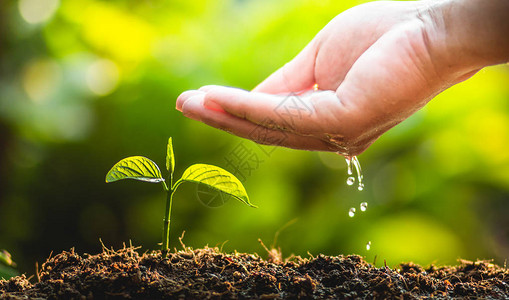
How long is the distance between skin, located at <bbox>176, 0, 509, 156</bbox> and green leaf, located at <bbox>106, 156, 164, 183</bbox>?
178 mm

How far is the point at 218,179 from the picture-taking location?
773 millimetres

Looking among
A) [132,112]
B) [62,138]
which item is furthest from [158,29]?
[62,138]

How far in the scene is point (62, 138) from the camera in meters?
1.93

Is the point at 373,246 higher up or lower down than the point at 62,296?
higher up

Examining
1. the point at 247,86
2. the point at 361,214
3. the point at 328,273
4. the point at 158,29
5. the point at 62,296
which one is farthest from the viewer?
the point at 158,29

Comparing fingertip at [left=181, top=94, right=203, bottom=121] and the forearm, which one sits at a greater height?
the forearm

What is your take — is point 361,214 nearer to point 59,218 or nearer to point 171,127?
point 171,127

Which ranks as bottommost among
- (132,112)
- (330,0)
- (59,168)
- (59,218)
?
(59,218)

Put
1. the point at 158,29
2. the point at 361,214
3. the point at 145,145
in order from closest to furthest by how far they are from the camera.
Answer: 1. the point at 361,214
2. the point at 145,145
3. the point at 158,29

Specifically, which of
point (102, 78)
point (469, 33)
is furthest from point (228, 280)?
point (102, 78)

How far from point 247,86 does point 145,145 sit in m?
0.62

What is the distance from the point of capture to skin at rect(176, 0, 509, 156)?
77cm

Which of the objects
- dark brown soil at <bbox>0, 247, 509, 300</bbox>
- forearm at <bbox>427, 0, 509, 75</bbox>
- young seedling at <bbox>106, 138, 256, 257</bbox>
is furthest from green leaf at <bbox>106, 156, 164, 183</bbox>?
forearm at <bbox>427, 0, 509, 75</bbox>

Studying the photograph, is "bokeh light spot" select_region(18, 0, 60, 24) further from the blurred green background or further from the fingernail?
the fingernail
